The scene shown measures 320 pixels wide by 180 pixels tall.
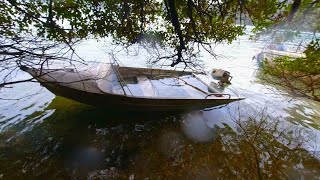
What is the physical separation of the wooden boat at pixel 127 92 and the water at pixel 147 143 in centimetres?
74

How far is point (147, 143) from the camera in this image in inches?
267

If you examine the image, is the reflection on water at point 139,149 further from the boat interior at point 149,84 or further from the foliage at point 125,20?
the foliage at point 125,20

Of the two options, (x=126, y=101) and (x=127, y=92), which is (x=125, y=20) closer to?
(x=126, y=101)

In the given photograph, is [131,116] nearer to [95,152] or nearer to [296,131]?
[95,152]

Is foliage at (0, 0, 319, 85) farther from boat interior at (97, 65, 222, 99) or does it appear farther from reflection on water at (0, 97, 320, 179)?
boat interior at (97, 65, 222, 99)

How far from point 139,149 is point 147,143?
1.30 ft

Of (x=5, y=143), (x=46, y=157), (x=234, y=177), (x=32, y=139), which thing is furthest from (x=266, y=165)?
(x=5, y=143)

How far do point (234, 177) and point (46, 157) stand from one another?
5.01m

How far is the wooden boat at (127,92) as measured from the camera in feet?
22.0

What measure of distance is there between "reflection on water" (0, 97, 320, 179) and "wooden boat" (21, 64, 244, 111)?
0.81 meters

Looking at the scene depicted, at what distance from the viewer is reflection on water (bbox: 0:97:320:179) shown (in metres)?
5.58

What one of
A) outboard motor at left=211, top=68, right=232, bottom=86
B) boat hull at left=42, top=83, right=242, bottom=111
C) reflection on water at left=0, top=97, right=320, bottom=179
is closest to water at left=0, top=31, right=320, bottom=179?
reflection on water at left=0, top=97, right=320, bottom=179

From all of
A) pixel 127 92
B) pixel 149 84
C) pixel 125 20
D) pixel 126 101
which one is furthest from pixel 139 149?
pixel 125 20

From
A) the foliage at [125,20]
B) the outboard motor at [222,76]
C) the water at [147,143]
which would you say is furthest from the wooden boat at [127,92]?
the outboard motor at [222,76]
